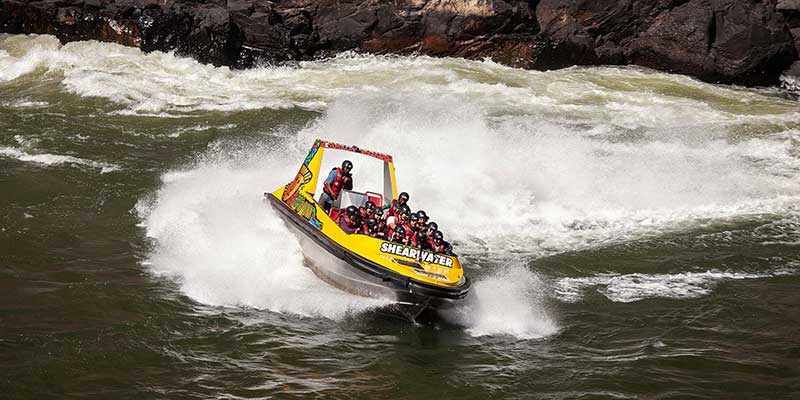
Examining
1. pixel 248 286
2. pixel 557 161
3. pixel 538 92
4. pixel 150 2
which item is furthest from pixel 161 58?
pixel 248 286

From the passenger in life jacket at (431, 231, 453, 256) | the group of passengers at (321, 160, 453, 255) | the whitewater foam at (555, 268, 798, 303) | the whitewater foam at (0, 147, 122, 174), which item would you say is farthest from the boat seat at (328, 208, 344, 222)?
the whitewater foam at (0, 147, 122, 174)

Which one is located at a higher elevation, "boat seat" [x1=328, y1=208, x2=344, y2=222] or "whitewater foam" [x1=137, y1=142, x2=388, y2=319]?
"boat seat" [x1=328, y1=208, x2=344, y2=222]

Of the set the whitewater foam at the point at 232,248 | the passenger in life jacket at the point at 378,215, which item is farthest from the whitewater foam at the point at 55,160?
the passenger in life jacket at the point at 378,215

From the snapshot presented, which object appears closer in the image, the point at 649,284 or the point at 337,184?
the point at 649,284

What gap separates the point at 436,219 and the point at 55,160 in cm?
863

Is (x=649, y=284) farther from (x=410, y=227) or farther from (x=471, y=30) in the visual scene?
(x=471, y=30)

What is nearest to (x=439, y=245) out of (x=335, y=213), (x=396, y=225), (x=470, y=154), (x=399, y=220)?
(x=396, y=225)

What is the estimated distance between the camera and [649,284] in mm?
14281

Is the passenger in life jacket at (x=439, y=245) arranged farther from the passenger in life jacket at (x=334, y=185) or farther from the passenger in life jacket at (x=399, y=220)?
the passenger in life jacket at (x=334, y=185)

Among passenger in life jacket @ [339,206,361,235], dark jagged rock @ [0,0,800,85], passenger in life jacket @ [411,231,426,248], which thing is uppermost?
dark jagged rock @ [0,0,800,85]

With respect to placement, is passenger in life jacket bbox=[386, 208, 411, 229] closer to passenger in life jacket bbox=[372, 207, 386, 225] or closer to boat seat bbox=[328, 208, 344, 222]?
passenger in life jacket bbox=[372, 207, 386, 225]

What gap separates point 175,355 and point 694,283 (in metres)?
8.22

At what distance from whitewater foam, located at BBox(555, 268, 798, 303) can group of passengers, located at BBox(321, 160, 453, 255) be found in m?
2.29

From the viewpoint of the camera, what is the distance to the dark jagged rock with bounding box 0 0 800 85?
28094 millimetres
